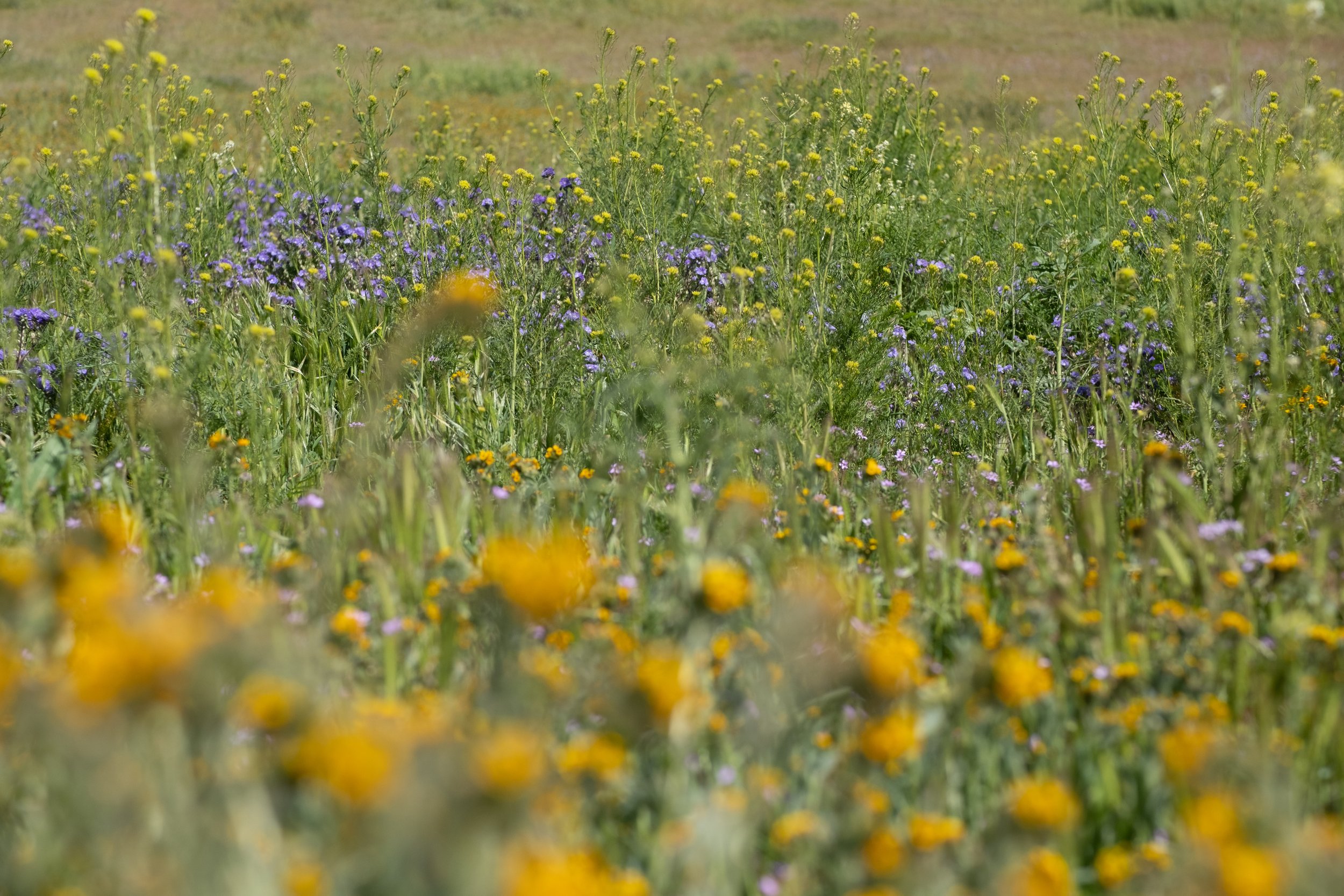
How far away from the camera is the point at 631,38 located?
65.9 feet

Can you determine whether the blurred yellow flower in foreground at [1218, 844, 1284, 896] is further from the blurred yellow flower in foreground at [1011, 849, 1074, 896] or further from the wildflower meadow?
the blurred yellow flower in foreground at [1011, 849, 1074, 896]

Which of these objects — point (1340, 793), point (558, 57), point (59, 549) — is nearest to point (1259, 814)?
point (1340, 793)

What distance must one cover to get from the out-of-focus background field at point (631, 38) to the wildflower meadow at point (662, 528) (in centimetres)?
754

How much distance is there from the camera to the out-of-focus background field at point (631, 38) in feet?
49.8

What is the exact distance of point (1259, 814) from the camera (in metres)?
1.03

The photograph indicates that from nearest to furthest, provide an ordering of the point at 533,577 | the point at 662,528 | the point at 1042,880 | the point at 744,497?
the point at 1042,880
the point at 533,577
the point at 744,497
the point at 662,528

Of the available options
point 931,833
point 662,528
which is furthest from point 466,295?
point 931,833

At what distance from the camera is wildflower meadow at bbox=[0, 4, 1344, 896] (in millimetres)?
1009

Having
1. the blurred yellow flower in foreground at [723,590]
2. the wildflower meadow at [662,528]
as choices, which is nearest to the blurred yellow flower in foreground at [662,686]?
the wildflower meadow at [662,528]

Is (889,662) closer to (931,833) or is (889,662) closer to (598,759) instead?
(931,833)

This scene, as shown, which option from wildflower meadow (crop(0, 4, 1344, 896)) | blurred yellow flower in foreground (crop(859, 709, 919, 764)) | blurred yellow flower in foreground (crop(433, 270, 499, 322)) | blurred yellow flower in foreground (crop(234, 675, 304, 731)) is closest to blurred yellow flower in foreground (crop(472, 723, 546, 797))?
wildflower meadow (crop(0, 4, 1344, 896))

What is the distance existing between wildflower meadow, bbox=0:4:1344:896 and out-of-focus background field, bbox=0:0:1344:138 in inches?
297

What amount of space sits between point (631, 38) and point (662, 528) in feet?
64.0

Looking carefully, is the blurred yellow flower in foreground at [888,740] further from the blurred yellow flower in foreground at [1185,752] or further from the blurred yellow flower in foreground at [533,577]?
the blurred yellow flower in foreground at [533,577]
